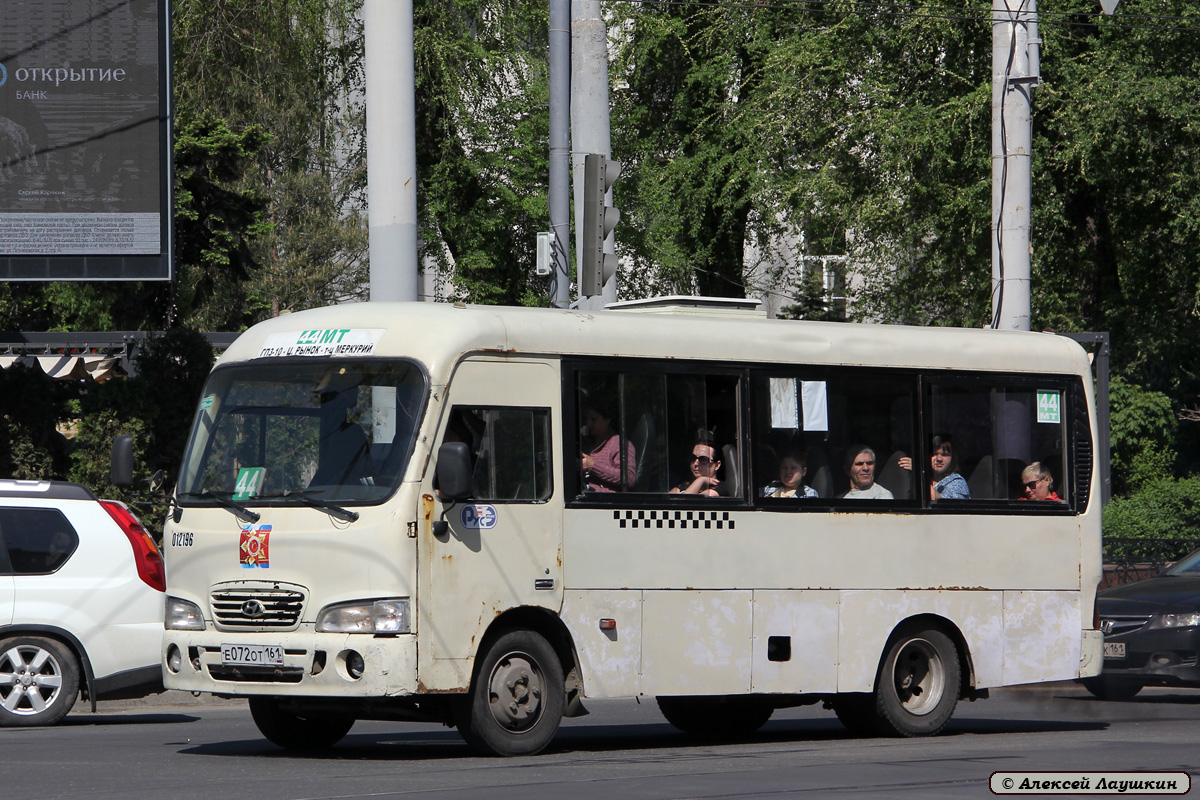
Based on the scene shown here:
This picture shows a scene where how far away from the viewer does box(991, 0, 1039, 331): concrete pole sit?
16438 mm

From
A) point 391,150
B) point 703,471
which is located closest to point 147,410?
point 391,150

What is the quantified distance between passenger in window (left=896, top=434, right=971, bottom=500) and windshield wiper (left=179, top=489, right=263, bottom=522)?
452cm

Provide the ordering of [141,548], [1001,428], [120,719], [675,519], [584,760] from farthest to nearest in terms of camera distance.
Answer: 1. [120,719]
2. [141,548]
3. [1001,428]
4. [675,519]
5. [584,760]

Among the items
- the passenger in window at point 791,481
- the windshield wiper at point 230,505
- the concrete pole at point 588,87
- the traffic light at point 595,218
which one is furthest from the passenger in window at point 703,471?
the concrete pole at point 588,87

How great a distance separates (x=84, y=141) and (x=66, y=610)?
25.1ft

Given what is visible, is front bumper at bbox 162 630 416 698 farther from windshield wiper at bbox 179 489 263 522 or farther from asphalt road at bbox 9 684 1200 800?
windshield wiper at bbox 179 489 263 522

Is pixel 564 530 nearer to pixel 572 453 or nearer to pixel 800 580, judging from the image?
pixel 572 453

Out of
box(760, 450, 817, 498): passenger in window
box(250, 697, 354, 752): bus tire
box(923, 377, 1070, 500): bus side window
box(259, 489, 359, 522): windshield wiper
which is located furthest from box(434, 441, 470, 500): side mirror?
box(923, 377, 1070, 500): bus side window

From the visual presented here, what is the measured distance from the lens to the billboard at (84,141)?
18906 mm

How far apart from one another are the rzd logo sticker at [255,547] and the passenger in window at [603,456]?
6.25 ft

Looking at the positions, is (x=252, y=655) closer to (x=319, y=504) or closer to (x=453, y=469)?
(x=319, y=504)

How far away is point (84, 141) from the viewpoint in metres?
19.1

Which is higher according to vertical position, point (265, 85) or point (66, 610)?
point (265, 85)

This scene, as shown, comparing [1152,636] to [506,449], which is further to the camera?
[1152,636]
